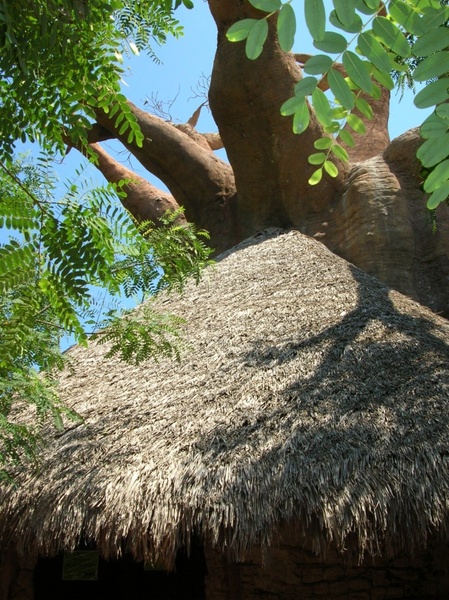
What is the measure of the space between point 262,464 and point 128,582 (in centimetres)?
190

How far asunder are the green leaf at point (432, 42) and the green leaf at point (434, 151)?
0.64 feet

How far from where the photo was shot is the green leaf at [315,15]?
1532mm

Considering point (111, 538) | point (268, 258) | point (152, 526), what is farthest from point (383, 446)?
point (268, 258)

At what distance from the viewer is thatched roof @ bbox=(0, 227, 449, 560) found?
3.24 meters

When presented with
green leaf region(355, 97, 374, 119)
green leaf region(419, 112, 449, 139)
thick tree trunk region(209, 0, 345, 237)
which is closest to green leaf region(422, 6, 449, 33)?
green leaf region(419, 112, 449, 139)

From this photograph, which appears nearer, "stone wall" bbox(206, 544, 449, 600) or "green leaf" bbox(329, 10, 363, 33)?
"green leaf" bbox(329, 10, 363, 33)

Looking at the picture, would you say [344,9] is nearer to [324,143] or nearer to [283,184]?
[324,143]

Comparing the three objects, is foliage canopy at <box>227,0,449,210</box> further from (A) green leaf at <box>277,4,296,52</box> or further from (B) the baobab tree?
(B) the baobab tree

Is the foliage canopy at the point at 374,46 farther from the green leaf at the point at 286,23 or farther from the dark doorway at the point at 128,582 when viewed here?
the dark doorway at the point at 128,582

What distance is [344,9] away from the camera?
1525 millimetres

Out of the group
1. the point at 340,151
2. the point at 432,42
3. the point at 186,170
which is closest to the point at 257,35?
the point at 432,42

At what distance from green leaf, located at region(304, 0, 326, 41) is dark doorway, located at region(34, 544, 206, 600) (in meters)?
3.93

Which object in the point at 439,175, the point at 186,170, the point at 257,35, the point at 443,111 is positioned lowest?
the point at 439,175

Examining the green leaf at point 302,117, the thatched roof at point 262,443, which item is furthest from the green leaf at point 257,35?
the thatched roof at point 262,443
